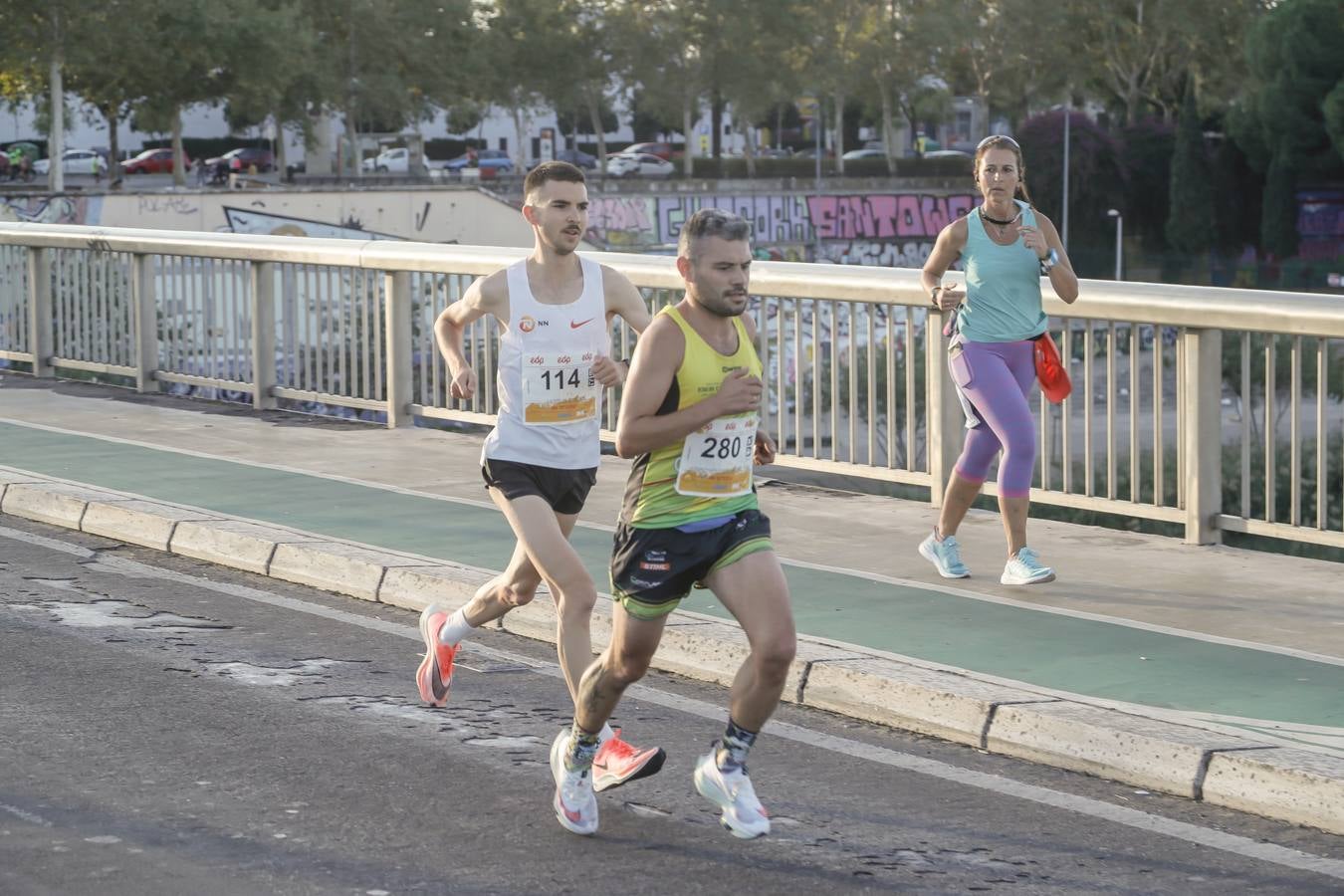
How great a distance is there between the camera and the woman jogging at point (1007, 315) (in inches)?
315

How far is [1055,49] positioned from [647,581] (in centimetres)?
9211

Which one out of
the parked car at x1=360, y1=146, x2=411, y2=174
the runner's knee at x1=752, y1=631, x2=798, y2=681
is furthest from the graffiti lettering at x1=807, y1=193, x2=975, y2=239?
the runner's knee at x1=752, y1=631, x2=798, y2=681

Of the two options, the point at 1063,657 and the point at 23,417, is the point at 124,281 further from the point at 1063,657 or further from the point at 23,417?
the point at 1063,657

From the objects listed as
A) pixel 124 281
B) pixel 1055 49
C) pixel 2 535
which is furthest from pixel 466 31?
pixel 2 535

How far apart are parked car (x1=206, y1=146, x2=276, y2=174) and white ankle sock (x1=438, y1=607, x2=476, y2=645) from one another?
8486 cm

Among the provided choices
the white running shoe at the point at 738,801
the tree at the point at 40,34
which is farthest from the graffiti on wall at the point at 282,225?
the white running shoe at the point at 738,801

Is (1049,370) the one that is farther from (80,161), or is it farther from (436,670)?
(80,161)

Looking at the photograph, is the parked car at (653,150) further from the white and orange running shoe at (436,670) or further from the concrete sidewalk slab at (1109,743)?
the concrete sidewalk slab at (1109,743)

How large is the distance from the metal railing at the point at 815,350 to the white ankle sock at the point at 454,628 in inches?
132

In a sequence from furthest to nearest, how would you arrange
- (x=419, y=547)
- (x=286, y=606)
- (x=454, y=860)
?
1. (x=419, y=547)
2. (x=286, y=606)
3. (x=454, y=860)

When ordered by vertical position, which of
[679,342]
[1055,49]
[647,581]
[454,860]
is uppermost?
[1055,49]

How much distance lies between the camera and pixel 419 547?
905cm

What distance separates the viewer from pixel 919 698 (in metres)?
6.45

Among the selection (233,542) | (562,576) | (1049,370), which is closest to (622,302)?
(562,576)
